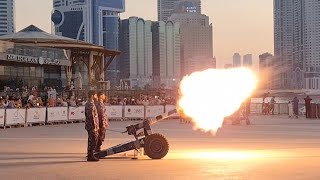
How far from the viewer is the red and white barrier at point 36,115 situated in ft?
114

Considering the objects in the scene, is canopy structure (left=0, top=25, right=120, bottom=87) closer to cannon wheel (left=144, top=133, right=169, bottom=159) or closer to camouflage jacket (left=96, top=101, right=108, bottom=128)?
camouflage jacket (left=96, top=101, right=108, bottom=128)

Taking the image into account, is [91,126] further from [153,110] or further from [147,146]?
[153,110]

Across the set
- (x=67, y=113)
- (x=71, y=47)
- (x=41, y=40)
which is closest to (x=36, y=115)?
(x=67, y=113)

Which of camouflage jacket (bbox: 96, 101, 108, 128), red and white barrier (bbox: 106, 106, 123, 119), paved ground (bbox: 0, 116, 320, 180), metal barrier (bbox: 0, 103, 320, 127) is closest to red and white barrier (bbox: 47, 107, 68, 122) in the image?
metal barrier (bbox: 0, 103, 320, 127)

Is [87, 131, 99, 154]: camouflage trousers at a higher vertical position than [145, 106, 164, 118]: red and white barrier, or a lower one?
higher

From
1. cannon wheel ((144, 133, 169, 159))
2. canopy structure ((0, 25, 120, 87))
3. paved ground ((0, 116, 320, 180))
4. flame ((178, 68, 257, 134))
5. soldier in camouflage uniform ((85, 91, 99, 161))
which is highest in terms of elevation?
canopy structure ((0, 25, 120, 87))

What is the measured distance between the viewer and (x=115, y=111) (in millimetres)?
41625

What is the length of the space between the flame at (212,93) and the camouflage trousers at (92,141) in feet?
11.4

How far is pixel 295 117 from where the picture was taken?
42906mm

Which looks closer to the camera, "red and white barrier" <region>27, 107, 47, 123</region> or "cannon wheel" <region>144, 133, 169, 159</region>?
"cannon wheel" <region>144, 133, 169, 159</region>

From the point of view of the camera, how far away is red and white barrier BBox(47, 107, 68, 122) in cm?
3678

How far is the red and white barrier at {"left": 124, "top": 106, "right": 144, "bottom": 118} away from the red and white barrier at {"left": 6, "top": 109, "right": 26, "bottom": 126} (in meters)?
9.87

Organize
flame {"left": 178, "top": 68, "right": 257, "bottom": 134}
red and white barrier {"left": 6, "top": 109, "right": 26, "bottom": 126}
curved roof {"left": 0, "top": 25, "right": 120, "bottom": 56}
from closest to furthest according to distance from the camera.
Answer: flame {"left": 178, "top": 68, "right": 257, "bottom": 134}, red and white barrier {"left": 6, "top": 109, "right": 26, "bottom": 126}, curved roof {"left": 0, "top": 25, "right": 120, "bottom": 56}

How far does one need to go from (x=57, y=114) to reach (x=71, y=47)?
3957cm
